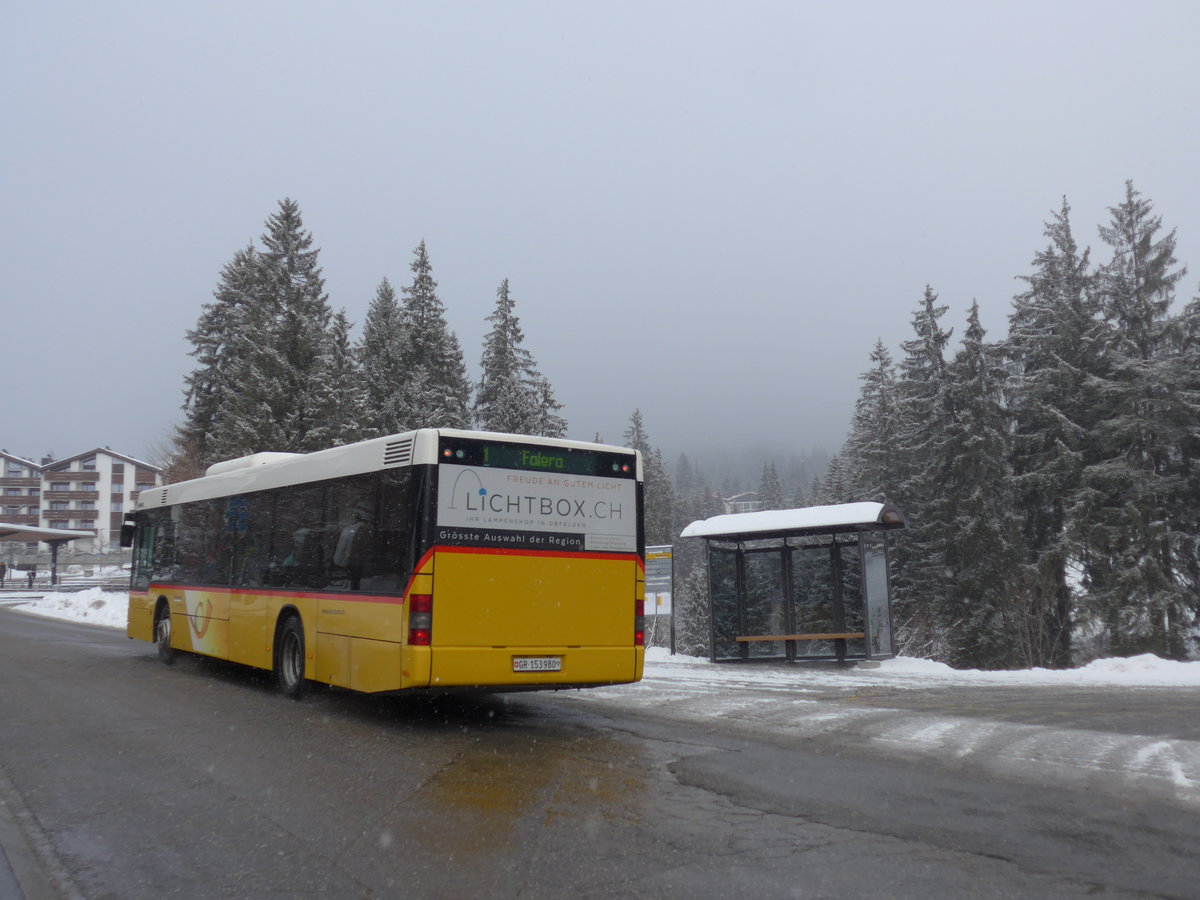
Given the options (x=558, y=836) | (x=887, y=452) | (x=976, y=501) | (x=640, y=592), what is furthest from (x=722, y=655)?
(x=887, y=452)

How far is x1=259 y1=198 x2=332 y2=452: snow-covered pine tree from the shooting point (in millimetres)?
44344

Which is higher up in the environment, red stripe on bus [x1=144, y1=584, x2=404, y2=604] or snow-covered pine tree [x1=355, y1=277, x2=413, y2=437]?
snow-covered pine tree [x1=355, y1=277, x2=413, y2=437]

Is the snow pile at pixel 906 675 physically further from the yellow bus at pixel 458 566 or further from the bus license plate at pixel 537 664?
the bus license plate at pixel 537 664

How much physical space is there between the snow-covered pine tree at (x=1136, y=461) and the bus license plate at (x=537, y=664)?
92.3ft

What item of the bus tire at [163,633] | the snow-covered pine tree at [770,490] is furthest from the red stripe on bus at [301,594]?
the snow-covered pine tree at [770,490]

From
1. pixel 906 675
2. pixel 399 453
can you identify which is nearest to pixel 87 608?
pixel 906 675

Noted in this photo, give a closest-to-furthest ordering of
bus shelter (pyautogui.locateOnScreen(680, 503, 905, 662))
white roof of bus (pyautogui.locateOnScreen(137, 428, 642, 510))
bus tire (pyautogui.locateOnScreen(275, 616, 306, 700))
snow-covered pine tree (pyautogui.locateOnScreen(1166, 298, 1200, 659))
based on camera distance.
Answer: white roof of bus (pyautogui.locateOnScreen(137, 428, 642, 510)), bus tire (pyautogui.locateOnScreen(275, 616, 306, 700)), bus shelter (pyautogui.locateOnScreen(680, 503, 905, 662)), snow-covered pine tree (pyautogui.locateOnScreen(1166, 298, 1200, 659))

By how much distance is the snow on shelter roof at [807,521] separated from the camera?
720 inches

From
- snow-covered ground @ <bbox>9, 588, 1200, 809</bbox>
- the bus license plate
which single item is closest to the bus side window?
snow-covered ground @ <bbox>9, 588, 1200, 809</bbox>

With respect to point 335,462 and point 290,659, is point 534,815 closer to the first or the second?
point 335,462

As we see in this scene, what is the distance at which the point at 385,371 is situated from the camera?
5512 cm

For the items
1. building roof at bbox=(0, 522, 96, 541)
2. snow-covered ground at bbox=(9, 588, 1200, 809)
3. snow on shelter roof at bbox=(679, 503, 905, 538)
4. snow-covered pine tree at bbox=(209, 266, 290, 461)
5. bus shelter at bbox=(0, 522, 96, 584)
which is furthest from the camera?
building roof at bbox=(0, 522, 96, 541)

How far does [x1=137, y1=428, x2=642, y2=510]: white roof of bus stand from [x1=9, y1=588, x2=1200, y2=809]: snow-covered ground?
3.08 meters

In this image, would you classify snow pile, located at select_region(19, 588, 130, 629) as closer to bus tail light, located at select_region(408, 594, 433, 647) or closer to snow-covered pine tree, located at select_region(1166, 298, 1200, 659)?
bus tail light, located at select_region(408, 594, 433, 647)
